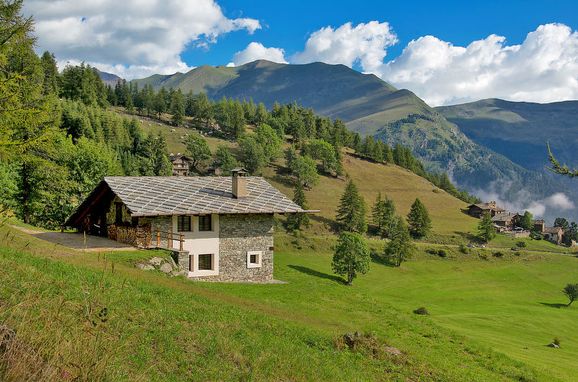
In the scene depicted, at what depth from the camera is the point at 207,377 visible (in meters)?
11.9

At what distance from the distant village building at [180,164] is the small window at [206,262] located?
105 m

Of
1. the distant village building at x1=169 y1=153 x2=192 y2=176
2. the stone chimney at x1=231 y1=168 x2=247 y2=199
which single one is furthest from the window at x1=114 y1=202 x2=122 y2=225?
the distant village building at x1=169 y1=153 x2=192 y2=176

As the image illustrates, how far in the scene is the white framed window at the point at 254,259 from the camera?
37.0 meters

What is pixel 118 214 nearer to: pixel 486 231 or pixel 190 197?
pixel 190 197

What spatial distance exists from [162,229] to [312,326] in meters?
16.9

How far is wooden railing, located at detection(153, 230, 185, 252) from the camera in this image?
33.4 metres

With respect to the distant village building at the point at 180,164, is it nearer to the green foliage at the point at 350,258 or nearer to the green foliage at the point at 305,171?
the green foliage at the point at 305,171

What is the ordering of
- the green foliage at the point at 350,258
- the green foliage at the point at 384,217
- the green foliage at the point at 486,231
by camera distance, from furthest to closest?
the green foliage at the point at 486,231 → the green foliage at the point at 384,217 → the green foliage at the point at 350,258

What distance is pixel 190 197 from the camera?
36.1 meters

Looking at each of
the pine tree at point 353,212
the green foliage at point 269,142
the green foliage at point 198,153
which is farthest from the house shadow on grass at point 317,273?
the green foliage at point 269,142

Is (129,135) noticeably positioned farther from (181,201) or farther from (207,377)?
(207,377)

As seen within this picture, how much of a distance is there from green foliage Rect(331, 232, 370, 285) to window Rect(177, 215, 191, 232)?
3851cm

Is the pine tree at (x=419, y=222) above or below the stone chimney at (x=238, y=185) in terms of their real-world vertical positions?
below

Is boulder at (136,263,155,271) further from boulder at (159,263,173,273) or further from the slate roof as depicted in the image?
the slate roof
